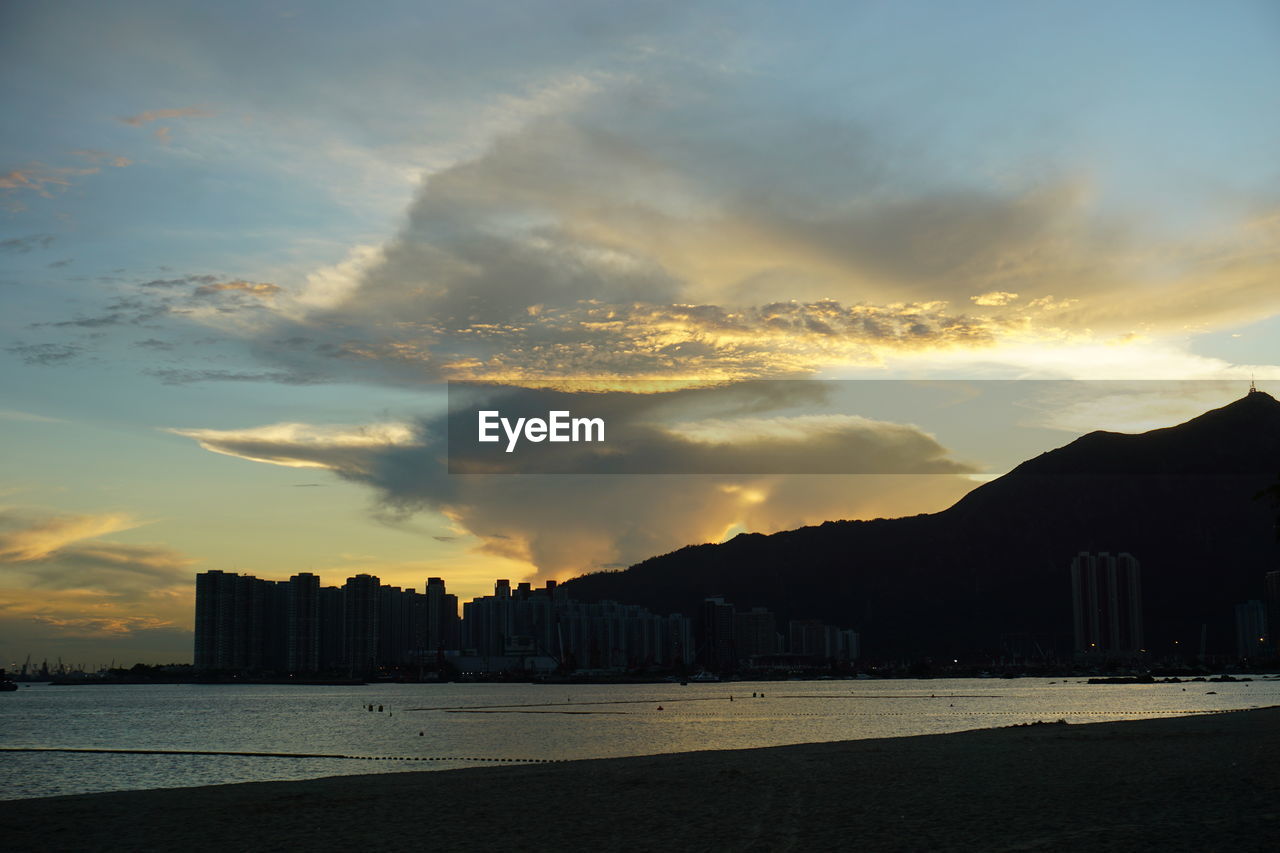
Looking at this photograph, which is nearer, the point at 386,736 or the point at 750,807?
the point at 750,807

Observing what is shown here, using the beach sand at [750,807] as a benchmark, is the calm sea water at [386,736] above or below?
below

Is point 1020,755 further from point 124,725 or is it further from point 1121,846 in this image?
point 124,725

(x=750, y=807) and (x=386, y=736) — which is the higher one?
(x=750, y=807)

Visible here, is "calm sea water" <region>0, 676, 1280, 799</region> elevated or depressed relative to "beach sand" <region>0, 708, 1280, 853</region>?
depressed

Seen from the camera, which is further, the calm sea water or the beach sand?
Result: the calm sea water

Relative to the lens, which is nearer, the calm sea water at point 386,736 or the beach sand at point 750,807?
the beach sand at point 750,807

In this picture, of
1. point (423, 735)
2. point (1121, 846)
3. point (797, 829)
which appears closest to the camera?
point (1121, 846)

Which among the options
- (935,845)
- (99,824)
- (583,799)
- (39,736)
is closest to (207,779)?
(99,824)

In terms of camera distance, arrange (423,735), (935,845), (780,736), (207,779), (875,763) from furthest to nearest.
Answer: (423,735) → (780,736) → (207,779) → (875,763) → (935,845)
